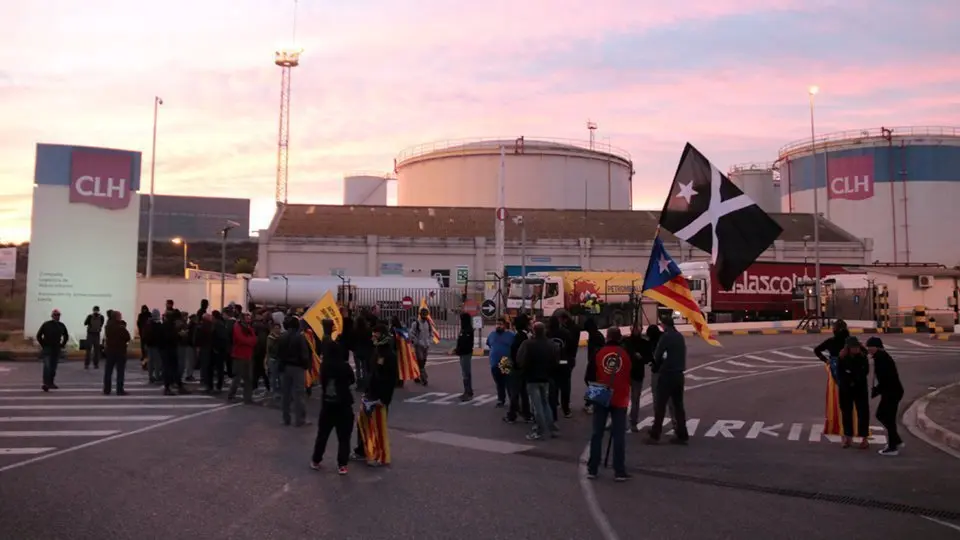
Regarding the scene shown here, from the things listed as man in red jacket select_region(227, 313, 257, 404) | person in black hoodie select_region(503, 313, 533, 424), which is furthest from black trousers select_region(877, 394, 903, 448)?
man in red jacket select_region(227, 313, 257, 404)

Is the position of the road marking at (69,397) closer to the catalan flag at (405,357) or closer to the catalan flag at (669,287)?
the catalan flag at (405,357)

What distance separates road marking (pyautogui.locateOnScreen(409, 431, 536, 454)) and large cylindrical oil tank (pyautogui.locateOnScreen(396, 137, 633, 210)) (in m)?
60.7

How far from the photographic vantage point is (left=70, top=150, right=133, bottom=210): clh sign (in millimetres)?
28578

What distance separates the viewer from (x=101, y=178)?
28828mm

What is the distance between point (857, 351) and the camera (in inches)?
454

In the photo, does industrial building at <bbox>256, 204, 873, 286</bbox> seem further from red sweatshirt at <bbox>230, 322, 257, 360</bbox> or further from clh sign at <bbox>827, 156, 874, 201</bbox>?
red sweatshirt at <bbox>230, 322, 257, 360</bbox>

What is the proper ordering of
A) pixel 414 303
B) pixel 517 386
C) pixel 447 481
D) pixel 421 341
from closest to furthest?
pixel 447 481
pixel 517 386
pixel 421 341
pixel 414 303

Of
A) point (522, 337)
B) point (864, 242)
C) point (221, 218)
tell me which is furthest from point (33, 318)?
point (221, 218)

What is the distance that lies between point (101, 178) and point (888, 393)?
87.4 ft

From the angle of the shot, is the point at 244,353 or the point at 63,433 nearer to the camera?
the point at 63,433

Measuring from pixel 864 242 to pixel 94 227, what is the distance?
55105 mm

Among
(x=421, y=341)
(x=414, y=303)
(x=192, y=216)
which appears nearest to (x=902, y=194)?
(x=414, y=303)

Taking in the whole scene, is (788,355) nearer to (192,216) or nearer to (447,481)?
(447,481)

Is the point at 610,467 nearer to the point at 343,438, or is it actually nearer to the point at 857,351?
the point at 343,438
